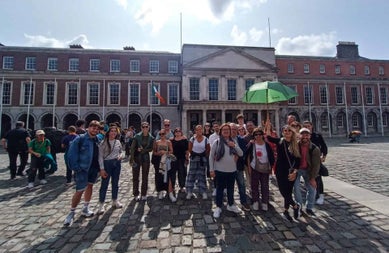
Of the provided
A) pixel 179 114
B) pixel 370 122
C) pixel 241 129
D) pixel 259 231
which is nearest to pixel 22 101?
pixel 179 114

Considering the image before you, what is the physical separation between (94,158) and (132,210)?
150 centimetres

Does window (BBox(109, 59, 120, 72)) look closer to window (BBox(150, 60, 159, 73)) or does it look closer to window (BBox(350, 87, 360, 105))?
window (BBox(150, 60, 159, 73))

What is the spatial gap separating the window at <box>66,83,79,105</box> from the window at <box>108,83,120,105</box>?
172 inches

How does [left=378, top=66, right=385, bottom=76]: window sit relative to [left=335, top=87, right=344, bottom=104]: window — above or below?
above

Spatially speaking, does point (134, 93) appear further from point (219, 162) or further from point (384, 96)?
point (384, 96)

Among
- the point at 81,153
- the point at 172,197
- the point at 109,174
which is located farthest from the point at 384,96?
the point at 81,153

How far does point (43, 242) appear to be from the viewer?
3336 mm

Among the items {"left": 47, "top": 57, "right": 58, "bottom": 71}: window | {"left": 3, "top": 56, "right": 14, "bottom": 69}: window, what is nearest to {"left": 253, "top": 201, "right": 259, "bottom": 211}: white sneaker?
{"left": 47, "top": 57, "right": 58, "bottom": 71}: window

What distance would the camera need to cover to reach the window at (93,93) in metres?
27.6

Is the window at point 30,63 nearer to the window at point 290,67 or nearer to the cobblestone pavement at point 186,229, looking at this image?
the cobblestone pavement at point 186,229

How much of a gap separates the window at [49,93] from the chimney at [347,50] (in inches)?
1848

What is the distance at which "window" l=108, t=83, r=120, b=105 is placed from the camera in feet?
91.7

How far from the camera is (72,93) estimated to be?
27.4 meters

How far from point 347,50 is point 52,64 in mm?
48335
